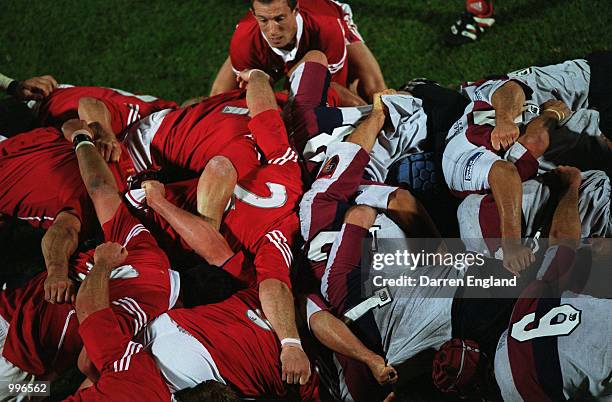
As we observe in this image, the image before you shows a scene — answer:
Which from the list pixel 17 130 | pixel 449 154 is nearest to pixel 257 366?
pixel 449 154

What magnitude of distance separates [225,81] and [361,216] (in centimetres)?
170

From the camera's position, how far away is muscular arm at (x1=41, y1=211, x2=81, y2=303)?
3137 millimetres

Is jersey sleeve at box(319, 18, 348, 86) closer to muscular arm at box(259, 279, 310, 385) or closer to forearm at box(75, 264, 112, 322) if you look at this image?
muscular arm at box(259, 279, 310, 385)

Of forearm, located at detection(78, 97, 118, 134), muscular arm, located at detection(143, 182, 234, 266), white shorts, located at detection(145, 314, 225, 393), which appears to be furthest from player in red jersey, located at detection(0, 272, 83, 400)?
forearm, located at detection(78, 97, 118, 134)

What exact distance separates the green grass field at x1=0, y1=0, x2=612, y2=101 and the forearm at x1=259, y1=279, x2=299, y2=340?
199 centimetres

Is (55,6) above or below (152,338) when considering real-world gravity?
above

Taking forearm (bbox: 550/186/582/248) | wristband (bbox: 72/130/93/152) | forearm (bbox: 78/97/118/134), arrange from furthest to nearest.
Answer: forearm (bbox: 78/97/118/134) < wristband (bbox: 72/130/93/152) < forearm (bbox: 550/186/582/248)

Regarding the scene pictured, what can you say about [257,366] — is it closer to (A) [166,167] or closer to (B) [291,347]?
(B) [291,347]

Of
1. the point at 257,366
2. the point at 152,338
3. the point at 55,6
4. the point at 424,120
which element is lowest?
the point at 257,366

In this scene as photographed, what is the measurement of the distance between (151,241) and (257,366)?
2.70 ft

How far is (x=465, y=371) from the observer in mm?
2830

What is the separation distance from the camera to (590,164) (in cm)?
342

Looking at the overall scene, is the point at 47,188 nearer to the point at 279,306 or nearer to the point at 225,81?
the point at 225,81

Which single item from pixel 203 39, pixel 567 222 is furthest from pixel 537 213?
pixel 203 39
